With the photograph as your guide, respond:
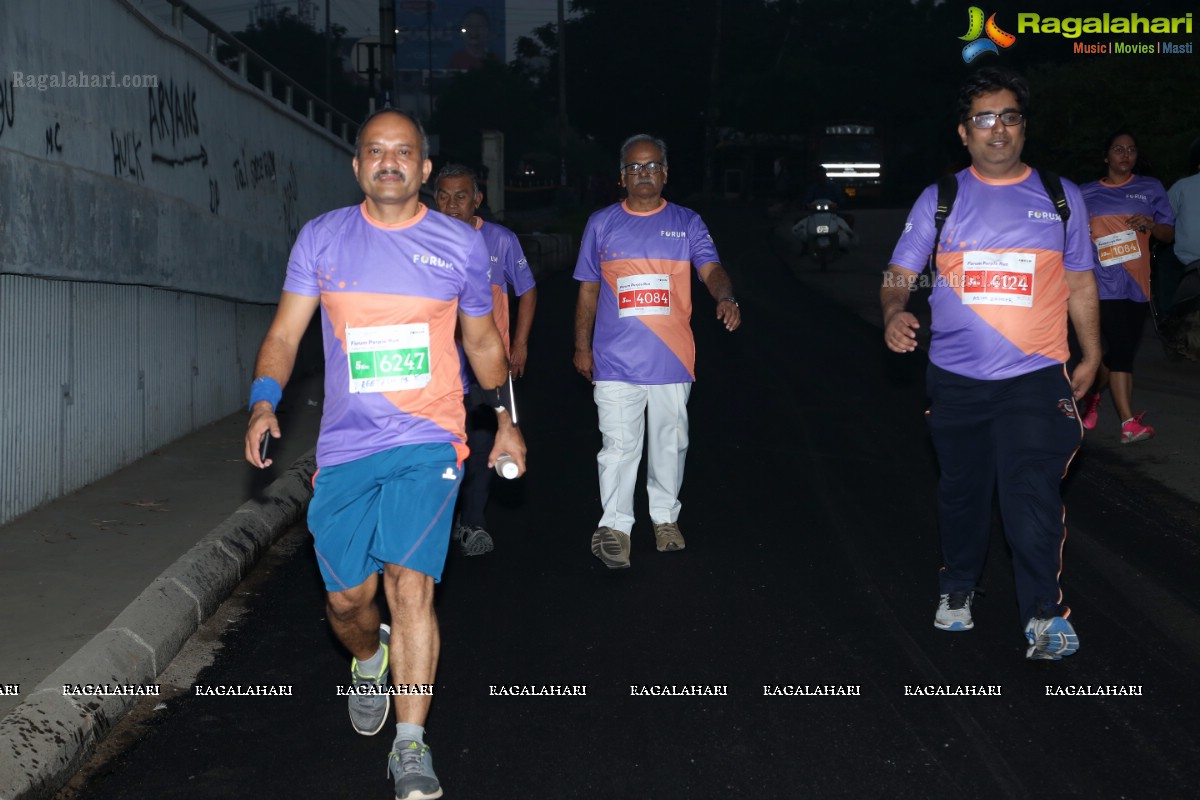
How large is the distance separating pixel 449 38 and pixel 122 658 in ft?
554

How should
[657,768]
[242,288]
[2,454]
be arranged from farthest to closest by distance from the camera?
[242,288], [2,454], [657,768]

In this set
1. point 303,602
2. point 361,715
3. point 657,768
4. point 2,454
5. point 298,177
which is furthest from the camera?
point 298,177

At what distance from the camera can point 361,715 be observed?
199 inches

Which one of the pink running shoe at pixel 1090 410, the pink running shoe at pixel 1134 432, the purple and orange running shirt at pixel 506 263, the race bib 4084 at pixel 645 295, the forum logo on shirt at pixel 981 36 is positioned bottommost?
the pink running shoe at pixel 1134 432

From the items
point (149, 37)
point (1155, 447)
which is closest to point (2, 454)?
point (149, 37)

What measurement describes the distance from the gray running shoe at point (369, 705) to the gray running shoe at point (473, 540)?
2.61 m

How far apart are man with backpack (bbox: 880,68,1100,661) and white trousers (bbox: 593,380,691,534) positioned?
2003 mm

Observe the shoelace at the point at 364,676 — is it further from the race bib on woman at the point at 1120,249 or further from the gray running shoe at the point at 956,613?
the race bib on woman at the point at 1120,249

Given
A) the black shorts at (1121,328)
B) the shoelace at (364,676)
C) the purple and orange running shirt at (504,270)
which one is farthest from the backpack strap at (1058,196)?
→ the black shorts at (1121,328)

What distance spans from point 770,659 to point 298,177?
39.0 ft

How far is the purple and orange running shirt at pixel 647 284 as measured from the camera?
25.0 ft

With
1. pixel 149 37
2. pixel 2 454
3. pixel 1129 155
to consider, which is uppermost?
pixel 149 37

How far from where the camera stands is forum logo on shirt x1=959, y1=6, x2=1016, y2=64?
45.8m

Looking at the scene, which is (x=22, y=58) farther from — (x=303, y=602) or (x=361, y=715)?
(x=361, y=715)
